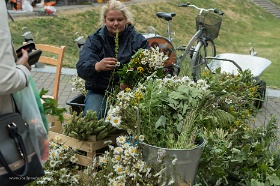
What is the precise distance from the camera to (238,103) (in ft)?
12.1

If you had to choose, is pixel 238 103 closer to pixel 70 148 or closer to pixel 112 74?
pixel 112 74

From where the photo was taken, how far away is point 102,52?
12.1 ft

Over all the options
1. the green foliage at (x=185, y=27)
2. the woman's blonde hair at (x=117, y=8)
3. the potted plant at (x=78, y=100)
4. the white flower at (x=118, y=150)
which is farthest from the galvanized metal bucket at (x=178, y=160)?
the green foliage at (x=185, y=27)

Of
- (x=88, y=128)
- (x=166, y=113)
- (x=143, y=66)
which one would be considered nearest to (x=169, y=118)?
(x=166, y=113)

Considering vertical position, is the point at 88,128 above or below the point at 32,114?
below

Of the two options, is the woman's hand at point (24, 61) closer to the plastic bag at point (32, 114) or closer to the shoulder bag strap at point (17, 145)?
the plastic bag at point (32, 114)

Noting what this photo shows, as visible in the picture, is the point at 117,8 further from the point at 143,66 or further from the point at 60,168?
the point at 60,168

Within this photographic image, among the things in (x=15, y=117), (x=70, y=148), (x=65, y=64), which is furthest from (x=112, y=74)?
(x=65, y=64)

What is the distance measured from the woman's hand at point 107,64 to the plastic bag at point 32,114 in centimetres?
113

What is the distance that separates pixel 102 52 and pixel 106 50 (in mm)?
40

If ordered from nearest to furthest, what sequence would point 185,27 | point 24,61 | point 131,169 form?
point 24,61, point 131,169, point 185,27

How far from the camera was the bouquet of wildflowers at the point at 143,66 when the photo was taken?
122 inches

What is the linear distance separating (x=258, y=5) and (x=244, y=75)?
2658cm

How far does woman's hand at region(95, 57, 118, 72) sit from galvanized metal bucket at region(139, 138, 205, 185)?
105 centimetres
